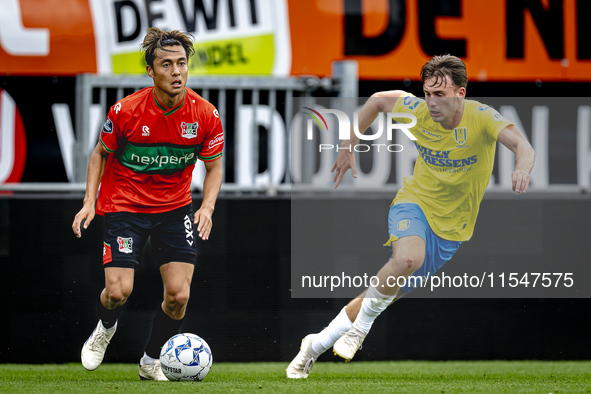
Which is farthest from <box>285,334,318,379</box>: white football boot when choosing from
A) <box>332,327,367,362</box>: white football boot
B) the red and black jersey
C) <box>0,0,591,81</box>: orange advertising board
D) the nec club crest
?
<box>0,0,591,81</box>: orange advertising board

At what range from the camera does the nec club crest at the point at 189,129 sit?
5.08 metres

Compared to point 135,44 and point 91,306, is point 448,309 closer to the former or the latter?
point 91,306

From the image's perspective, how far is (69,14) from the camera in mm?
7988

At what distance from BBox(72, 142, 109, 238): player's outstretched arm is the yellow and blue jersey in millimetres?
2158

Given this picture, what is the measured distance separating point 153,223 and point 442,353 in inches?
103

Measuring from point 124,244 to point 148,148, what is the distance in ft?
2.27

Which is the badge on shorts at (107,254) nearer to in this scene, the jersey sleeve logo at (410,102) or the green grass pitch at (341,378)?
the green grass pitch at (341,378)

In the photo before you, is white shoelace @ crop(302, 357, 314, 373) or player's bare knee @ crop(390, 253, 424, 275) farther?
white shoelace @ crop(302, 357, 314, 373)

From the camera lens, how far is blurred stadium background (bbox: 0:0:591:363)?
5.74 meters

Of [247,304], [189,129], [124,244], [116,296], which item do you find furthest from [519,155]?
[116,296]

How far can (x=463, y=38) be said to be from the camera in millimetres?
8109

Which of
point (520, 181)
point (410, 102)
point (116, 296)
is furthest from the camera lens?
point (410, 102)

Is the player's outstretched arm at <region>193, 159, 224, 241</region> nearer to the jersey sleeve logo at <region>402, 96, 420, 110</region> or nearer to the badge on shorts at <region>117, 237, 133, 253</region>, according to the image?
the badge on shorts at <region>117, 237, 133, 253</region>

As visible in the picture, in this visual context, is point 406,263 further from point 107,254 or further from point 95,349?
point 95,349
